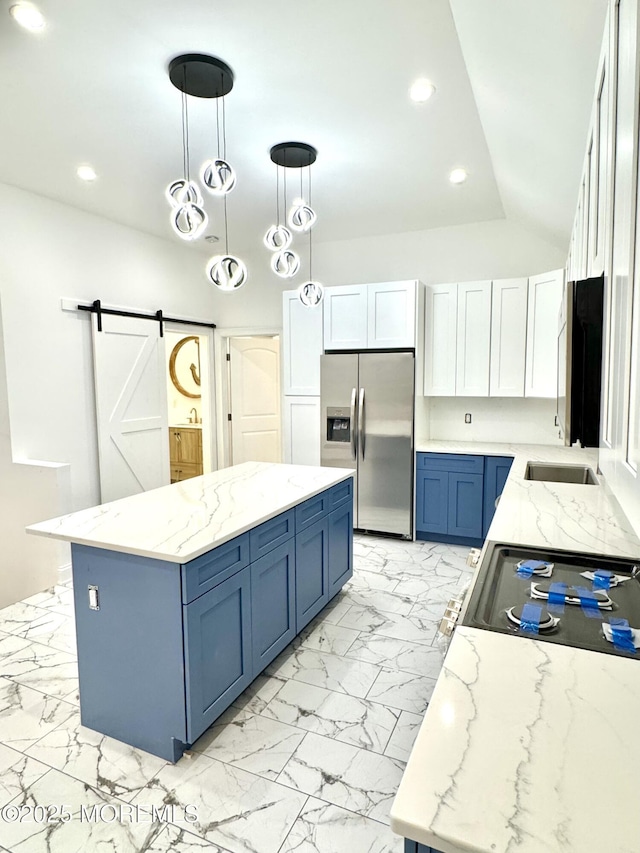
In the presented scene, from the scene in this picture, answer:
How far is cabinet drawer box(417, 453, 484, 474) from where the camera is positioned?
4.36 m

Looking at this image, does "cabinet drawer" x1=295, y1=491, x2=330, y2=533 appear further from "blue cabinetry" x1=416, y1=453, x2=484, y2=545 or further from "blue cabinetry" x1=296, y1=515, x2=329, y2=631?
"blue cabinetry" x1=416, y1=453, x2=484, y2=545

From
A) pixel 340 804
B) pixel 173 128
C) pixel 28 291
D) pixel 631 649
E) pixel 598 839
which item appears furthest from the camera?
pixel 28 291

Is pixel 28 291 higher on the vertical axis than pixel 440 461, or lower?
higher

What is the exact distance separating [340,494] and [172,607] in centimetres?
160

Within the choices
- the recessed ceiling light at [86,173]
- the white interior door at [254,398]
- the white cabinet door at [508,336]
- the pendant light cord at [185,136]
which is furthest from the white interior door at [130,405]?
the white cabinet door at [508,336]

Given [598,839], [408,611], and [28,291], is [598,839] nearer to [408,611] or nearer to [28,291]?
[408,611]

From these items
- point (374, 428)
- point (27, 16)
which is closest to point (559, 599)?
point (27, 16)

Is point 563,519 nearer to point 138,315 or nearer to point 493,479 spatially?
→ point 493,479

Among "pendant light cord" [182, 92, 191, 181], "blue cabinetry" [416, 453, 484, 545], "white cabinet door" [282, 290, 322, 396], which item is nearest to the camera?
"pendant light cord" [182, 92, 191, 181]

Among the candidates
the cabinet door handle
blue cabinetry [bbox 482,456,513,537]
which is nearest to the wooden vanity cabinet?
the cabinet door handle

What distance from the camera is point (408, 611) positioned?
3.31 meters

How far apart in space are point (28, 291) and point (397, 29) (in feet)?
10.5

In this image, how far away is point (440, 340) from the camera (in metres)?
4.68

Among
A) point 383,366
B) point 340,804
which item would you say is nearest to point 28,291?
point 383,366
